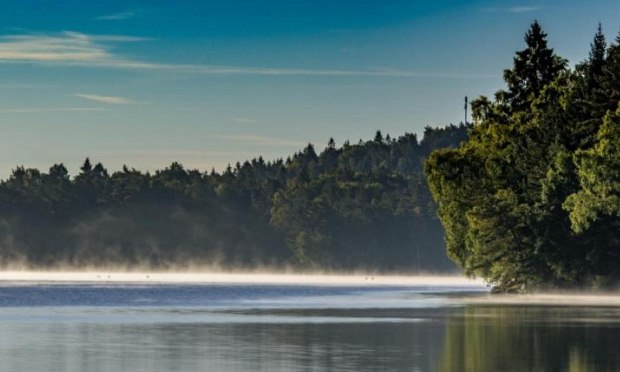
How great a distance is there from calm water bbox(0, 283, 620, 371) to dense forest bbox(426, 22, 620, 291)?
21.9 m

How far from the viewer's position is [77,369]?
115ft

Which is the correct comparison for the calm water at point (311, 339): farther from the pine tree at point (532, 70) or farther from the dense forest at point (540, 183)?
the pine tree at point (532, 70)

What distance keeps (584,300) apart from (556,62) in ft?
98.0

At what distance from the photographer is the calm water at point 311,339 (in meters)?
36.2

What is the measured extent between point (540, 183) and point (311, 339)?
53740 mm

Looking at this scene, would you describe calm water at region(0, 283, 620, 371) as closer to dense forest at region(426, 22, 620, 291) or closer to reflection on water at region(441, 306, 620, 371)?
reflection on water at region(441, 306, 620, 371)

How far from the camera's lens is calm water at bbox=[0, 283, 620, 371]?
36.2 metres

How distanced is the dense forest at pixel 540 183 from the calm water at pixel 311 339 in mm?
21901

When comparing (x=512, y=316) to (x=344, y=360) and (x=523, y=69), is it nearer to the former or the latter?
(x=344, y=360)

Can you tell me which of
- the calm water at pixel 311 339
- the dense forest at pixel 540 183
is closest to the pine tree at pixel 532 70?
the dense forest at pixel 540 183

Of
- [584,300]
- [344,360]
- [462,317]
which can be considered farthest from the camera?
[584,300]

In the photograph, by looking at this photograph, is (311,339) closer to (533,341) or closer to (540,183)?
(533,341)

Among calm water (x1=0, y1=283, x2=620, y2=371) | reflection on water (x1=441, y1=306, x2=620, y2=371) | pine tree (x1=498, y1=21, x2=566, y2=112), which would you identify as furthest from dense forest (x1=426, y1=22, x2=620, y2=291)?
reflection on water (x1=441, y1=306, x2=620, y2=371)

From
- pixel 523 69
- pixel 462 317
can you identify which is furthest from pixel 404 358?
pixel 523 69
